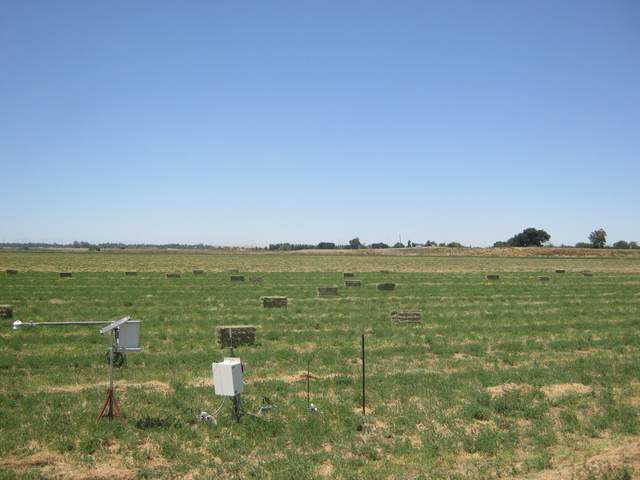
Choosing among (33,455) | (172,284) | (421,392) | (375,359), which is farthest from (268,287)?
(33,455)

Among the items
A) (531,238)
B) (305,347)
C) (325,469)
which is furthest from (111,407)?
(531,238)

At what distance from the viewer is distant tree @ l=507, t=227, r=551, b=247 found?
578ft

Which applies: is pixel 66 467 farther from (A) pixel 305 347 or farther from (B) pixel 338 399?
(A) pixel 305 347

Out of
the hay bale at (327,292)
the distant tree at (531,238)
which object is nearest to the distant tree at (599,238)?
the distant tree at (531,238)

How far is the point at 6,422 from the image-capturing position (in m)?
9.43

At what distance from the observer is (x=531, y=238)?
586ft

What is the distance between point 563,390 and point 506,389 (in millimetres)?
1182

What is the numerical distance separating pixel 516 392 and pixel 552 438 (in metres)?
2.63

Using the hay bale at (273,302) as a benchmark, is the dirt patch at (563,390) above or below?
below

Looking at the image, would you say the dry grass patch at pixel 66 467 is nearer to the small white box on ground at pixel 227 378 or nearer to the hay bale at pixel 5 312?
the small white box on ground at pixel 227 378

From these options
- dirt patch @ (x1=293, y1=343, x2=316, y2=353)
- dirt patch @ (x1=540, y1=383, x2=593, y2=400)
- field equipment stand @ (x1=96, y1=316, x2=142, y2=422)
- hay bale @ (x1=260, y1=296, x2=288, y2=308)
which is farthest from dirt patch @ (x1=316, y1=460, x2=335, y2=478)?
hay bale @ (x1=260, y1=296, x2=288, y2=308)

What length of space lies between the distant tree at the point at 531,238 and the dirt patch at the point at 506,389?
175 m

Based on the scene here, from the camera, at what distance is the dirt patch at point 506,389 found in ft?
38.1

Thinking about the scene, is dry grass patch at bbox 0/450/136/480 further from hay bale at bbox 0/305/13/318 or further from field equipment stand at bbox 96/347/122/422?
hay bale at bbox 0/305/13/318
